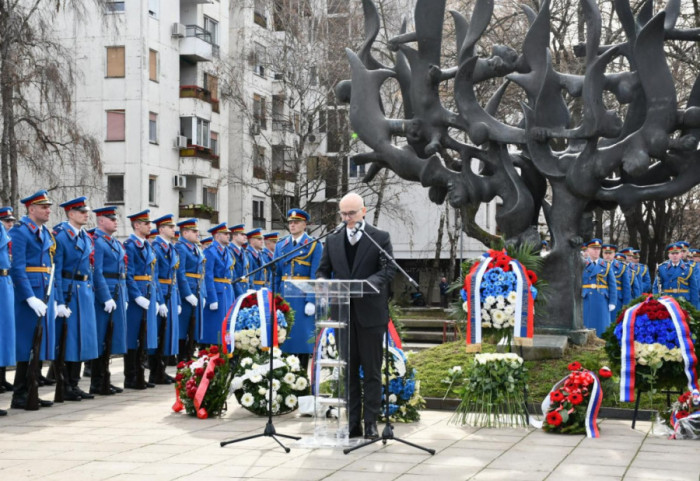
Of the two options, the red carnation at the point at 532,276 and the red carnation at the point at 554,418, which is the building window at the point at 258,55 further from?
the red carnation at the point at 554,418

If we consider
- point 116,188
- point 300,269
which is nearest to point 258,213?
point 116,188

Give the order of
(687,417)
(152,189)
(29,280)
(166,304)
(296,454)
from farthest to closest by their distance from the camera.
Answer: (152,189) → (166,304) → (29,280) → (687,417) → (296,454)

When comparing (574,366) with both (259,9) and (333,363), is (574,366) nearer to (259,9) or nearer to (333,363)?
(333,363)

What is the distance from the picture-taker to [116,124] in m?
39.7

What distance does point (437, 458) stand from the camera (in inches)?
328

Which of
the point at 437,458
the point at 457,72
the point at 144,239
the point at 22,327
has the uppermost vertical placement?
the point at 457,72

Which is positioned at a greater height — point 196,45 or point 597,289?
point 196,45

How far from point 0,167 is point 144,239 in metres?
13.4

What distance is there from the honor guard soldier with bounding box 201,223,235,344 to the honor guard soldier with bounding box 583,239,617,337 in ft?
25.2

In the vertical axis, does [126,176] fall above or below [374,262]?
above

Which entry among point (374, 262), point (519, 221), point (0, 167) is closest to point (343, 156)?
point (0, 167)

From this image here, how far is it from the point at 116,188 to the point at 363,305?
105ft

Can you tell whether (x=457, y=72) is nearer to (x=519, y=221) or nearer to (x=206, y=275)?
(x=519, y=221)

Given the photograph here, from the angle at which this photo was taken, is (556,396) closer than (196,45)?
Yes
